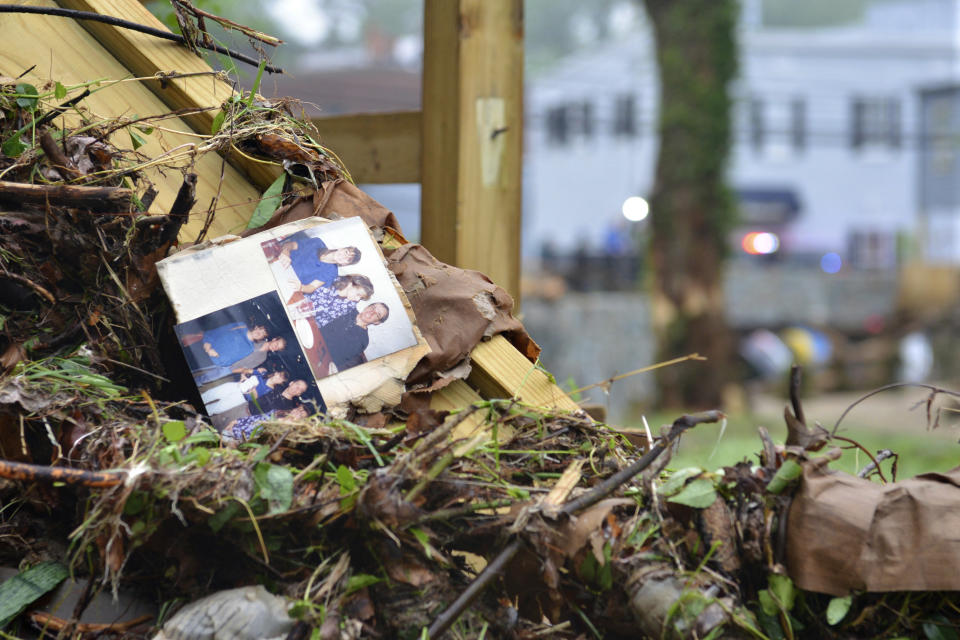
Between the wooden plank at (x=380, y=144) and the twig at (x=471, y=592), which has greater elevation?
the wooden plank at (x=380, y=144)

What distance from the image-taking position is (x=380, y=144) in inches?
91.7

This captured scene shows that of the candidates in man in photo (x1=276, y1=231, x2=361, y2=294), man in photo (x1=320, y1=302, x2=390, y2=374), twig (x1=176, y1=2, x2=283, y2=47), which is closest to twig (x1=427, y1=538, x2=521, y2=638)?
man in photo (x1=320, y1=302, x2=390, y2=374)

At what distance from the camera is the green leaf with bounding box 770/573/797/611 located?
0.97 meters

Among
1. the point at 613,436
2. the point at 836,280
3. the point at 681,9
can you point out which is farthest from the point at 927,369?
the point at 613,436

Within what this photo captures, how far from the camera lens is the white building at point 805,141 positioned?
3216cm

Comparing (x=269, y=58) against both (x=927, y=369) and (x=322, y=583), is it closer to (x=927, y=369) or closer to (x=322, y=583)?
(x=322, y=583)

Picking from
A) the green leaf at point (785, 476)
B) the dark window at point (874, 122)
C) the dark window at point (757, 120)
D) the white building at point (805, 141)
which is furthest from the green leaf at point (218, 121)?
the dark window at point (874, 122)

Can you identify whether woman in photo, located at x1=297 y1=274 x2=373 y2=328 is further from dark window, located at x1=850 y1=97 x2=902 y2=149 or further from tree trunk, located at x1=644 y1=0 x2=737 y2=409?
dark window, located at x1=850 y1=97 x2=902 y2=149

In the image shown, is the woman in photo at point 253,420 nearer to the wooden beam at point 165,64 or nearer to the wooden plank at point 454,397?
the wooden plank at point 454,397

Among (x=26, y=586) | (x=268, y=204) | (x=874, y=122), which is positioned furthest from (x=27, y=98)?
(x=874, y=122)

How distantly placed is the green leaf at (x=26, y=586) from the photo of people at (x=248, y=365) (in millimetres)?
272

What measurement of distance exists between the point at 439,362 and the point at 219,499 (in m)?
0.43

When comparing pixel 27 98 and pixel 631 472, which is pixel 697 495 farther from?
pixel 27 98

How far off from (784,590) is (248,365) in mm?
770
